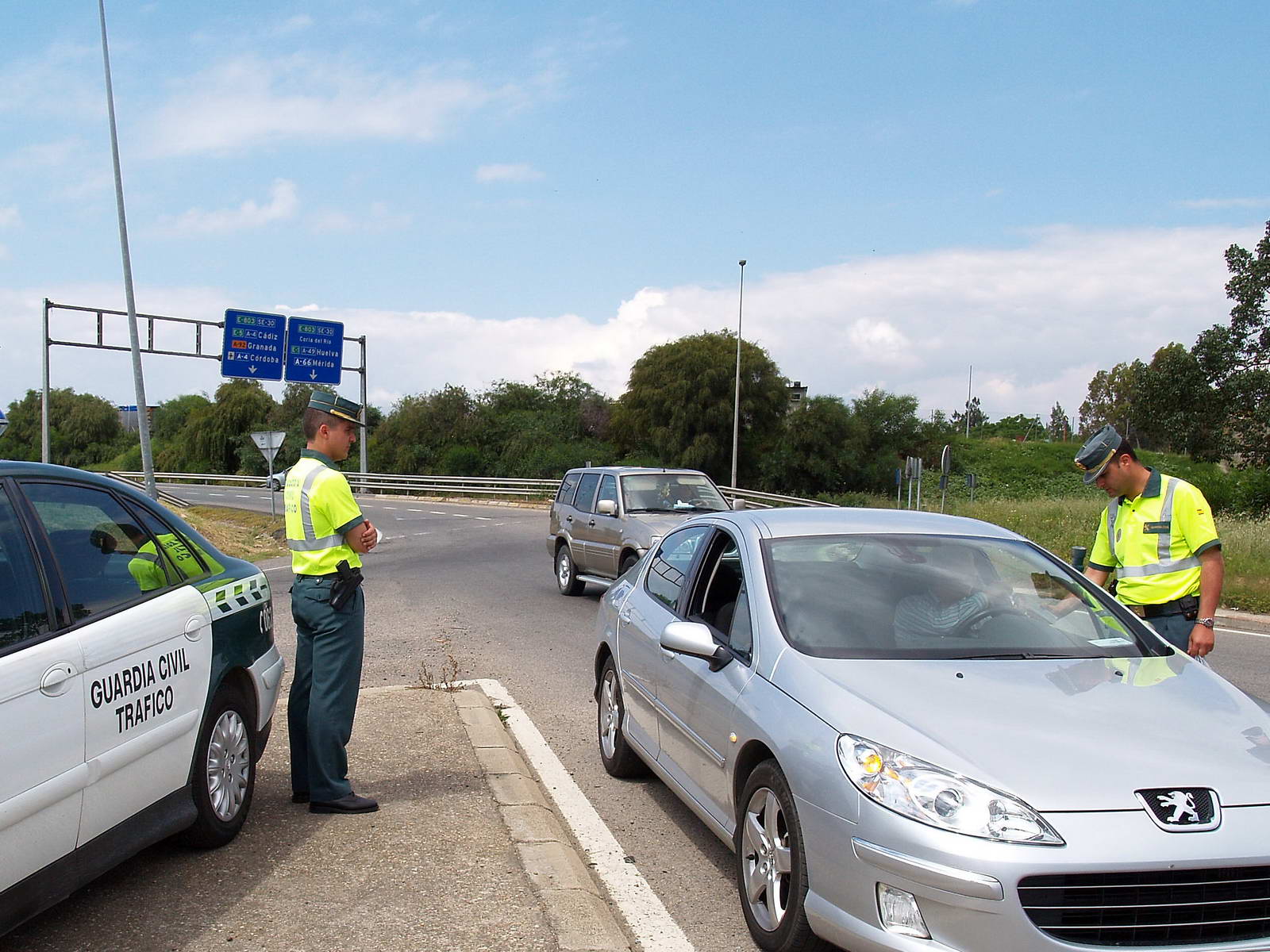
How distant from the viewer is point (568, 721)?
723cm

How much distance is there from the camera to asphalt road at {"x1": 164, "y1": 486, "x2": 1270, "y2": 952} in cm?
450

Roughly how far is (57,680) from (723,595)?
Answer: 2.65m

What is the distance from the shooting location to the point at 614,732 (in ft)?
19.3

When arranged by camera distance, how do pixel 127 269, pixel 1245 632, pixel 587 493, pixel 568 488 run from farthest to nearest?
pixel 127 269 < pixel 568 488 < pixel 587 493 < pixel 1245 632

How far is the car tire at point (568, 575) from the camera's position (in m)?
14.6

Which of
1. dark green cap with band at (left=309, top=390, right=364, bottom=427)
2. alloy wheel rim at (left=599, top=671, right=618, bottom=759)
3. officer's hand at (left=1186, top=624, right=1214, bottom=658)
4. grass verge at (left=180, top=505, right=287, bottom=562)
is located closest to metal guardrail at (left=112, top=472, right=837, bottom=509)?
grass verge at (left=180, top=505, right=287, bottom=562)

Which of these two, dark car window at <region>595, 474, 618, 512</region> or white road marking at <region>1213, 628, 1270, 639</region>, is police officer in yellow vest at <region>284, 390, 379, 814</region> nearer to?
dark car window at <region>595, 474, 618, 512</region>

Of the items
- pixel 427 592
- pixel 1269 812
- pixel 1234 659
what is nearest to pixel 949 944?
pixel 1269 812

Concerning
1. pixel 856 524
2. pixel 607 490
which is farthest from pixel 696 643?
pixel 607 490

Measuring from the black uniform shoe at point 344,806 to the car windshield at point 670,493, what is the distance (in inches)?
333

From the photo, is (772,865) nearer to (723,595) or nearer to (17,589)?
(723,595)

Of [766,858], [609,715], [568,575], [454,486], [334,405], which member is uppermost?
[334,405]

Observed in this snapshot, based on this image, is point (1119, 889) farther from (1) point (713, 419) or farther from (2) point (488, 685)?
(1) point (713, 419)

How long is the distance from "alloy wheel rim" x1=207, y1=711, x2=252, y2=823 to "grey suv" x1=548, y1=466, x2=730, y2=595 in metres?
7.79
